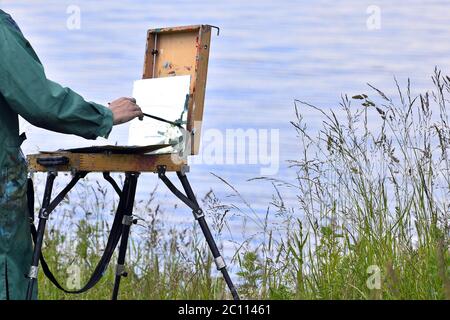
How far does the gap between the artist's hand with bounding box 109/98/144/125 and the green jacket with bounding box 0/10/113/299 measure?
0.19ft

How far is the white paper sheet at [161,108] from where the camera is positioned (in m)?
4.50

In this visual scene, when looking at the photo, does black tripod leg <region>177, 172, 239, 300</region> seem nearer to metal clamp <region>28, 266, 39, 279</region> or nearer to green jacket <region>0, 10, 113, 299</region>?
green jacket <region>0, 10, 113, 299</region>

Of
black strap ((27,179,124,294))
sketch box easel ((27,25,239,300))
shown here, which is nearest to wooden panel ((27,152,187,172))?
sketch box easel ((27,25,239,300))

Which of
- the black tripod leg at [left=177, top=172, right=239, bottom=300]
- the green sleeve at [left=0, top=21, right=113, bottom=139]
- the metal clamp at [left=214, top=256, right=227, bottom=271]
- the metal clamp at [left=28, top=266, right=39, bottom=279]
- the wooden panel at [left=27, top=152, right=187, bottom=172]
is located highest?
the green sleeve at [left=0, top=21, right=113, bottom=139]

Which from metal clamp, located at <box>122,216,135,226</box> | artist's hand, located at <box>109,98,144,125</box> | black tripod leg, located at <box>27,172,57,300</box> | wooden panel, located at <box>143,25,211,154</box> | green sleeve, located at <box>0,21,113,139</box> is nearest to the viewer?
green sleeve, located at <box>0,21,113,139</box>

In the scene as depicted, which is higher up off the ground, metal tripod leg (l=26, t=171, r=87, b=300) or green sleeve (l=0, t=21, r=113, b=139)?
green sleeve (l=0, t=21, r=113, b=139)

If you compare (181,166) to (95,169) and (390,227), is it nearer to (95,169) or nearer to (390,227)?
(95,169)

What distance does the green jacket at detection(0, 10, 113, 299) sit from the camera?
3725mm

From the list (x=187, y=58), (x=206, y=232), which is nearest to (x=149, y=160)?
(x=206, y=232)

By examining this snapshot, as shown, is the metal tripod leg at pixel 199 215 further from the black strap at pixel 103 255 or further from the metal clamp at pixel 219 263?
the black strap at pixel 103 255

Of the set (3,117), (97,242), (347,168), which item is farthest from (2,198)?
(97,242)

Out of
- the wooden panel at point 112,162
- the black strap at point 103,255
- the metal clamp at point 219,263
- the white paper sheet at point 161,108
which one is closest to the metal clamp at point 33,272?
the black strap at point 103,255

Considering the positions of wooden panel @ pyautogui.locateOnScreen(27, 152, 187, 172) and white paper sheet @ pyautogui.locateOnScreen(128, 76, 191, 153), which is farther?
white paper sheet @ pyautogui.locateOnScreen(128, 76, 191, 153)
